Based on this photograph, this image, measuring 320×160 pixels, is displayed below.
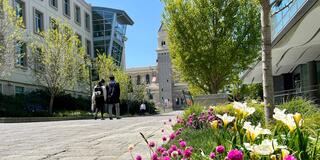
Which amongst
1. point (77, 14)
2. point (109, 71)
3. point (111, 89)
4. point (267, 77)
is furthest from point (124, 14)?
point (267, 77)

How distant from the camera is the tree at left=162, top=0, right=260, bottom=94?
1817 cm

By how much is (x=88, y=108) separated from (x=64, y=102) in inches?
106

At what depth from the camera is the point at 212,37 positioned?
59.9ft

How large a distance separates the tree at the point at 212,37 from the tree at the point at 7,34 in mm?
10491

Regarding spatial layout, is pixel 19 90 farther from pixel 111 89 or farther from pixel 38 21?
pixel 111 89

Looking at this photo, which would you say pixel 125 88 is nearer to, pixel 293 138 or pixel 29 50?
pixel 29 50

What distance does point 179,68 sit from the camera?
19953 mm

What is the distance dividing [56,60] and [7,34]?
5.92m

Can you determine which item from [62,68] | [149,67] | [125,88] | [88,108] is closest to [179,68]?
[62,68]

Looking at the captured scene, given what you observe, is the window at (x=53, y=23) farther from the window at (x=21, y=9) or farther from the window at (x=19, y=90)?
the window at (x=19, y=90)

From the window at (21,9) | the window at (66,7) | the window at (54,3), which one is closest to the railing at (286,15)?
the window at (21,9)

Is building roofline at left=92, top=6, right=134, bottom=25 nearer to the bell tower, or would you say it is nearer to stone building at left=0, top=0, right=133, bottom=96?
stone building at left=0, top=0, right=133, bottom=96

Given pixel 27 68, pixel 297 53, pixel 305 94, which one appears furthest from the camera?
pixel 27 68

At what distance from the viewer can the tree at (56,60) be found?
31.5 m
